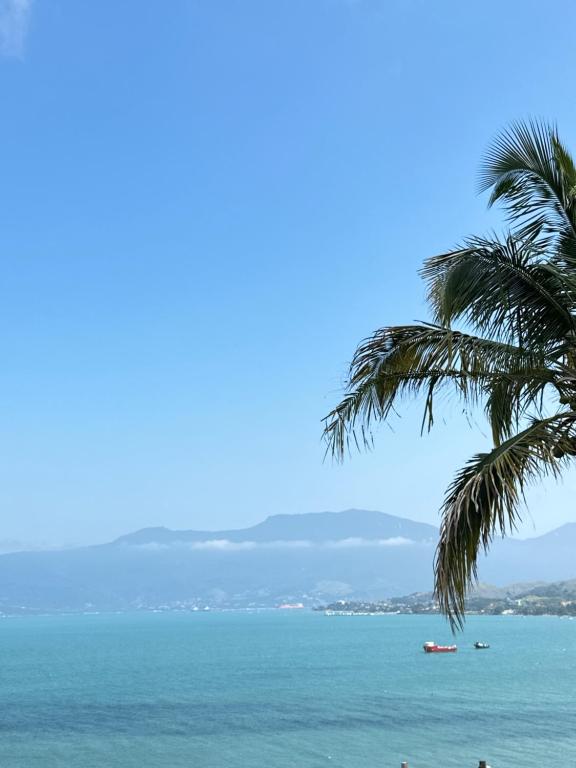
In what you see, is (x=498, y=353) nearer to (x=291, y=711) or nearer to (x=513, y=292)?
(x=513, y=292)

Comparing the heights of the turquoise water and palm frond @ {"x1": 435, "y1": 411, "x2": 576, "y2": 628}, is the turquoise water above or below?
below

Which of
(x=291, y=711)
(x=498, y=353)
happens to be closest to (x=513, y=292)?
(x=498, y=353)

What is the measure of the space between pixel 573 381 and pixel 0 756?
39.4 meters

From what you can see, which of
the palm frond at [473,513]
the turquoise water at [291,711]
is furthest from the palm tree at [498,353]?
the turquoise water at [291,711]

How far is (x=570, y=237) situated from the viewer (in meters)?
7.39

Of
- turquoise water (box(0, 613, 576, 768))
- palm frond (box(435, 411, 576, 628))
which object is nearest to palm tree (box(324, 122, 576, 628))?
palm frond (box(435, 411, 576, 628))

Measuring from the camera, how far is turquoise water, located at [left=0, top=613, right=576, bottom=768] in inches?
1465

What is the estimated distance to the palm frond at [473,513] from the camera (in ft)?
20.5

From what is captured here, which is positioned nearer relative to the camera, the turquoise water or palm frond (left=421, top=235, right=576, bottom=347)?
palm frond (left=421, top=235, right=576, bottom=347)

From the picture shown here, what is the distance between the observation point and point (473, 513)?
6391 mm

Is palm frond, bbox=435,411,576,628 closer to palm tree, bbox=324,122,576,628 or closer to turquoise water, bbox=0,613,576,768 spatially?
palm tree, bbox=324,122,576,628

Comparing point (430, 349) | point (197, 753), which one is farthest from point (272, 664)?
point (430, 349)

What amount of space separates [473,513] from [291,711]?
160 feet

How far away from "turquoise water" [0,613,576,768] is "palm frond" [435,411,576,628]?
31.0m
